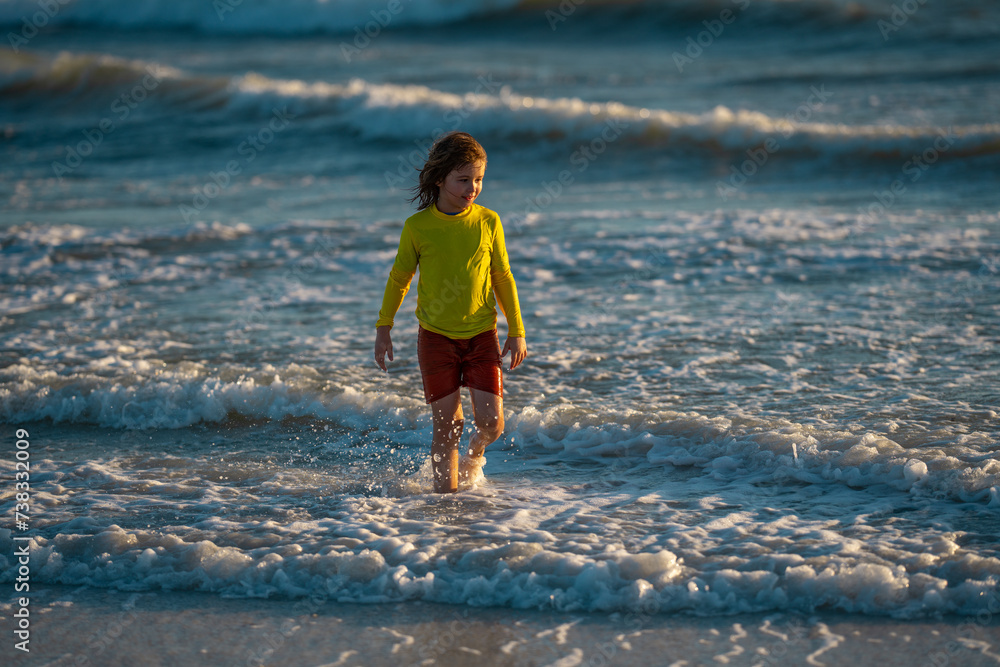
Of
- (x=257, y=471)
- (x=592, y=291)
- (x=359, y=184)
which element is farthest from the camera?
(x=359, y=184)

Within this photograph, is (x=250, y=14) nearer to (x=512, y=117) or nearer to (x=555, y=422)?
(x=512, y=117)

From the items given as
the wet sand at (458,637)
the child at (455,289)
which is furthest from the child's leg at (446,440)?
the wet sand at (458,637)

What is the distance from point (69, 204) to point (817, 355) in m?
10.5

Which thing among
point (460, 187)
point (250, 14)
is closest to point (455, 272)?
point (460, 187)

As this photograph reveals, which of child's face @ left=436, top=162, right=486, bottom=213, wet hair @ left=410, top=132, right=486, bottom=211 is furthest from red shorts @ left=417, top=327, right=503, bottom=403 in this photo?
wet hair @ left=410, top=132, right=486, bottom=211

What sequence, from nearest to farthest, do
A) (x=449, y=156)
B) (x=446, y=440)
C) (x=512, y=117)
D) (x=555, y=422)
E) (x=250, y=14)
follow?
(x=449, y=156) < (x=446, y=440) < (x=555, y=422) < (x=512, y=117) < (x=250, y=14)

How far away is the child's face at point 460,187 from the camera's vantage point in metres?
3.99

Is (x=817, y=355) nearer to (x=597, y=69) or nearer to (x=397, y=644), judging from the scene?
(x=397, y=644)

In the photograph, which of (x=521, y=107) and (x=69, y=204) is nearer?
(x=69, y=204)

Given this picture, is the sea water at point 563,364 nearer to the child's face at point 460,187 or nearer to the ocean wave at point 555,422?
the ocean wave at point 555,422

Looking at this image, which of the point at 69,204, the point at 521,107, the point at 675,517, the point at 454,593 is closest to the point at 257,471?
the point at 454,593

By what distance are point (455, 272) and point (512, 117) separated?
13.6m

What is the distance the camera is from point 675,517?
4.27 meters

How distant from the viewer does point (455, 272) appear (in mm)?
4148
